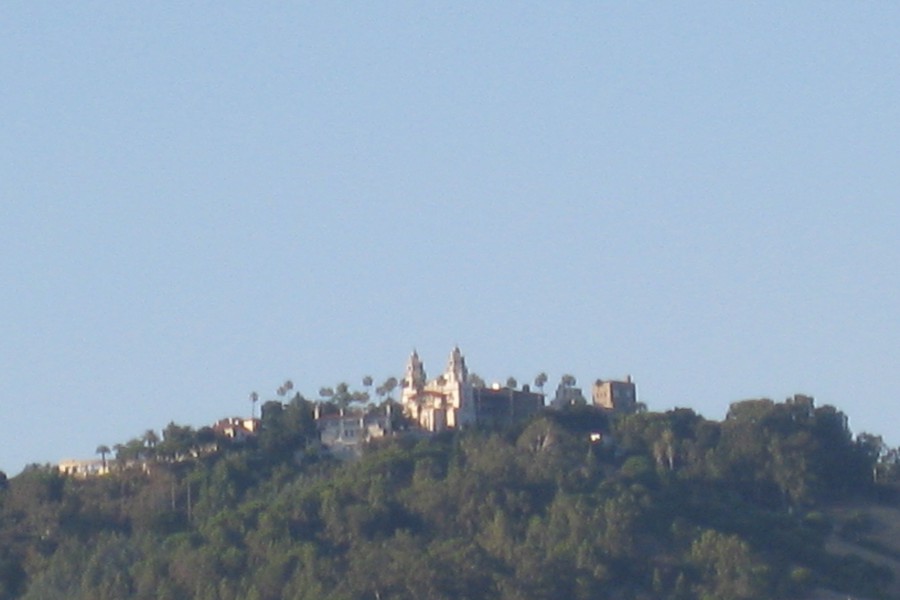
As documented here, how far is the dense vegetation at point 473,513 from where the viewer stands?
86.0m

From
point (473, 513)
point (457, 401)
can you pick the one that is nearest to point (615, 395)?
point (457, 401)

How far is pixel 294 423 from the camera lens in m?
107

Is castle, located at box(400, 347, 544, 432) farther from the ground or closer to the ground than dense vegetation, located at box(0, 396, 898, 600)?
farther from the ground

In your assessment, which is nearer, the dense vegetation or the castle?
the dense vegetation

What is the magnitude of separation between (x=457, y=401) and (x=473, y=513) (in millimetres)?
16602

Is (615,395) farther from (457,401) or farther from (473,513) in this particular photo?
(473,513)

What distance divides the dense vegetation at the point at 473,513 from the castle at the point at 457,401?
2.95 meters

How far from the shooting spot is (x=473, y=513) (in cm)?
9125

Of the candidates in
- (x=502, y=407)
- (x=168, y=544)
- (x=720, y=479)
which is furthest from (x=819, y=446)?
(x=168, y=544)

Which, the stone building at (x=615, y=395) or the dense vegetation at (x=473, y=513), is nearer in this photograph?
the dense vegetation at (x=473, y=513)

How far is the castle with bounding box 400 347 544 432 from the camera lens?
107000 mm

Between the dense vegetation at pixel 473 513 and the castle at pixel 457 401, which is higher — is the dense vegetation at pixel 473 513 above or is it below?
below

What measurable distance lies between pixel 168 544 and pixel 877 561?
93.2ft

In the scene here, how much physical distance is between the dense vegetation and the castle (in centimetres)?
295
